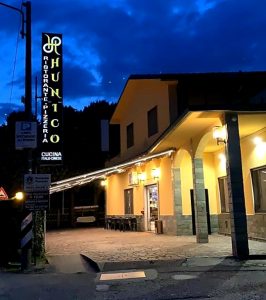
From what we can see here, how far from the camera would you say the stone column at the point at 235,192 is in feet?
32.1

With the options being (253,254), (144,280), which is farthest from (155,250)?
(144,280)

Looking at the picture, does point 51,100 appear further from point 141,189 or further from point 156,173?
point 141,189

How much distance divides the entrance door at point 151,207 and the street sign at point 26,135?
9.50m

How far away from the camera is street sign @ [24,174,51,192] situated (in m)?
10.2

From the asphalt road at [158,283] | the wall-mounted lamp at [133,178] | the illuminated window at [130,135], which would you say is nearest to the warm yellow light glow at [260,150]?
the asphalt road at [158,283]

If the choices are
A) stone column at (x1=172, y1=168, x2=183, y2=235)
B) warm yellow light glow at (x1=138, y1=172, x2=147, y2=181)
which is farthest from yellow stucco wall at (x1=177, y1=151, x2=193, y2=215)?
warm yellow light glow at (x1=138, y1=172, x2=147, y2=181)

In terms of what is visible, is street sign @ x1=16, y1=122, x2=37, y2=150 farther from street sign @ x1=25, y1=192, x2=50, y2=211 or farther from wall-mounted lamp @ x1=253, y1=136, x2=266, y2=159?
wall-mounted lamp @ x1=253, y1=136, x2=266, y2=159

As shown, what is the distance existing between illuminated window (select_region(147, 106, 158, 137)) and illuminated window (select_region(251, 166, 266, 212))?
617 centimetres

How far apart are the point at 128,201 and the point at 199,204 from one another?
360 inches

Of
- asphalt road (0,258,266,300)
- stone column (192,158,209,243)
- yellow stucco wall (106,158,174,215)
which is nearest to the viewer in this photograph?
asphalt road (0,258,266,300)

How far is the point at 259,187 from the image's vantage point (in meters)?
13.4

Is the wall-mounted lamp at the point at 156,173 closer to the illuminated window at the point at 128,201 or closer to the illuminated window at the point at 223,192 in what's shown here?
the illuminated window at the point at 223,192

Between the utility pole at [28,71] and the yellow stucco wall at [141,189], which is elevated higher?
the utility pole at [28,71]

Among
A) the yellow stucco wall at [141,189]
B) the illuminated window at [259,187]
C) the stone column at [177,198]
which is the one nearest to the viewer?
the illuminated window at [259,187]
